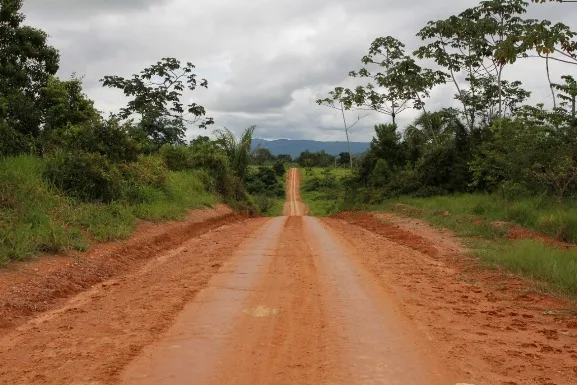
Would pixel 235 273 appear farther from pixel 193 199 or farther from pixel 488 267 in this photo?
pixel 193 199

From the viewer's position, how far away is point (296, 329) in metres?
6.15

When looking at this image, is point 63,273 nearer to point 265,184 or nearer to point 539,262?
point 539,262

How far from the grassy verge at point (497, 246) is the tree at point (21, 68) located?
1323cm

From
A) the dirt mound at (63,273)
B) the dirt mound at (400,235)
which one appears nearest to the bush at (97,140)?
the dirt mound at (63,273)

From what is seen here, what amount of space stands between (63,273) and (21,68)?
10550mm

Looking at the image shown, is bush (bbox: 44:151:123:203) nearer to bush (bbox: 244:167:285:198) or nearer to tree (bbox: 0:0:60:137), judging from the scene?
tree (bbox: 0:0:60:137)

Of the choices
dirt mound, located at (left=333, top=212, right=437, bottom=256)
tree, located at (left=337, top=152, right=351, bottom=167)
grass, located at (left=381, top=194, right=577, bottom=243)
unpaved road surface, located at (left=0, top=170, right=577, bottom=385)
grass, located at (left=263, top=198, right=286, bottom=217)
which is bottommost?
grass, located at (left=263, top=198, right=286, bottom=217)

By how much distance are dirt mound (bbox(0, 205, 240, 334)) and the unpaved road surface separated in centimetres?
22

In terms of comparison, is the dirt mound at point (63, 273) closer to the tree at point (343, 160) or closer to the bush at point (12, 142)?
the bush at point (12, 142)

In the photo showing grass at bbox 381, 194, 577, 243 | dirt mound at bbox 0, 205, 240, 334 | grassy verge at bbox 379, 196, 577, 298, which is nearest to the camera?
dirt mound at bbox 0, 205, 240, 334

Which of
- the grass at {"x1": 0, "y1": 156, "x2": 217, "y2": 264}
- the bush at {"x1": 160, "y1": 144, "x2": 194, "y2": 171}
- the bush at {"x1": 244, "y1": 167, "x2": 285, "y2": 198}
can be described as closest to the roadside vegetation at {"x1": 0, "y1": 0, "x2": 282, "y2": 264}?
the grass at {"x1": 0, "y1": 156, "x2": 217, "y2": 264}

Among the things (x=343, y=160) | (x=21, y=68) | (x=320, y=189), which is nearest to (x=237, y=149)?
(x=21, y=68)

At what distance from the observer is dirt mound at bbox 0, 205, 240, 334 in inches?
278

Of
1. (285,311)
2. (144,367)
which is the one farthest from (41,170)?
(144,367)
